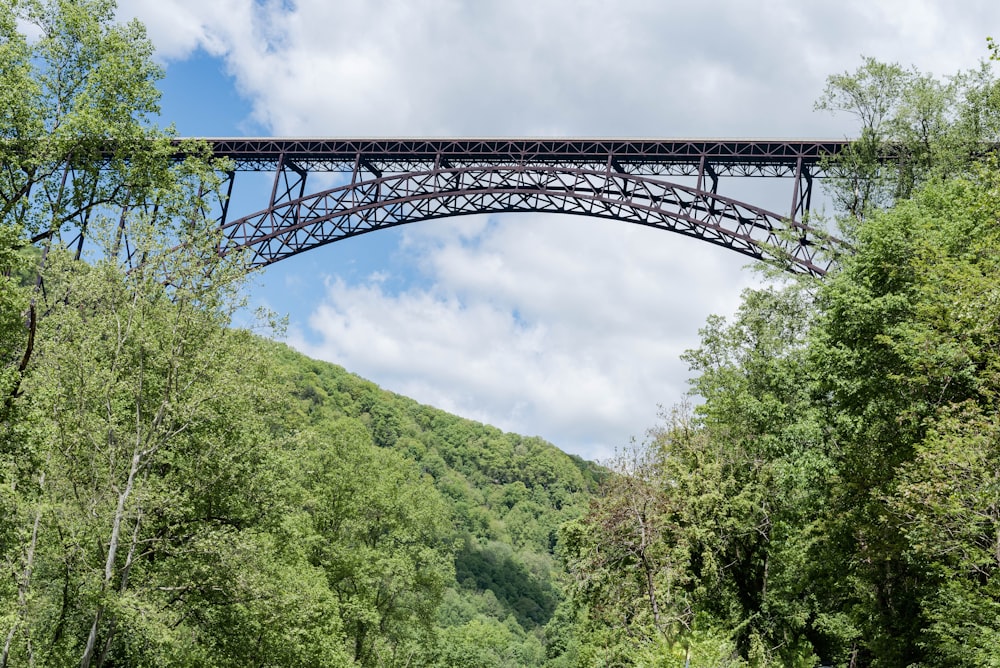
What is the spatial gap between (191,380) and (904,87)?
64.1 ft

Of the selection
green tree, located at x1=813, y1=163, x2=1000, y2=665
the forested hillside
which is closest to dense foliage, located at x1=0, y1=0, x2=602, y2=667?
green tree, located at x1=813, y1=163, x2=1000, y2=665

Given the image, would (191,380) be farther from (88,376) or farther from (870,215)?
(870,215)

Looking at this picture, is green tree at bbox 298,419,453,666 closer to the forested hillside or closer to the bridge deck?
the forested hillside

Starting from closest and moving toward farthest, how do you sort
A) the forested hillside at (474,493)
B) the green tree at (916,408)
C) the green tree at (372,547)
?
the green tree at (916,408)
the green tree at (372,547)
the forested hillside at (474,493)

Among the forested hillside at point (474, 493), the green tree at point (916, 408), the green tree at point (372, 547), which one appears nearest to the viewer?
the green tree at point (916, 408)

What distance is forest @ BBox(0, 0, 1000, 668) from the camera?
43.8ft

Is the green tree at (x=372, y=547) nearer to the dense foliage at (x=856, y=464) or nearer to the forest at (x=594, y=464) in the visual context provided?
the forest at (x=594, y=464)

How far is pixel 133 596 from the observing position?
1273 centimetres

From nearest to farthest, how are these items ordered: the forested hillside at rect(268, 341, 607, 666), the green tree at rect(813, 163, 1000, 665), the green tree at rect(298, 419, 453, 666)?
the green tree at rect(813, 163, 1000, 665)
the green tree at rect(298, 419, 453, 666)
the forested hillside at rect(268, 341, 607, 666)

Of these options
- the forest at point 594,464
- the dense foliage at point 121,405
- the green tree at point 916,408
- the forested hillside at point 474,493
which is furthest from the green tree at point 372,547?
the green tree at point 916,408

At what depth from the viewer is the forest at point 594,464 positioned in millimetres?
13359

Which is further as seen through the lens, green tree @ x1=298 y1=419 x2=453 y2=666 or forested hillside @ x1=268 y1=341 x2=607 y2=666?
forested hillside @ x1=268 y1=341 x2=607 y2=666

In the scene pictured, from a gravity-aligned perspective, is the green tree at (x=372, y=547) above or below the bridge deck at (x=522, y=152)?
below

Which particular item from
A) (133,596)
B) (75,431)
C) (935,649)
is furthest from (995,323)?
(75,431)
